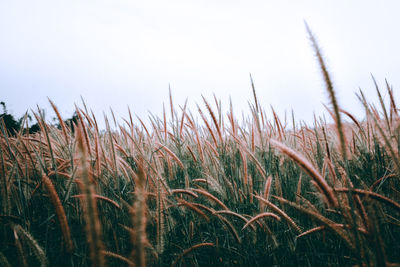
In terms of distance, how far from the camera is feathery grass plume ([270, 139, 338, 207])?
51cm

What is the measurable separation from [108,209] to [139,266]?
3.66ft

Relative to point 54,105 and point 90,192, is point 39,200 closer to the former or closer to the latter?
point 54,105

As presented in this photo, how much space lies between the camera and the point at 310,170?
53 cm

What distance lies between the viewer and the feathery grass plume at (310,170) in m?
0.51

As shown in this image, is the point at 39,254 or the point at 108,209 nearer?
the point at 39,254

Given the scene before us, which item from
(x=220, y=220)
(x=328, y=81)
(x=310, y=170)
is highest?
(x=328, y=81)

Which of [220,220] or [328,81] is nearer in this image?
[328,81]

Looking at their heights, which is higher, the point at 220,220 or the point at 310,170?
the point at 310,170

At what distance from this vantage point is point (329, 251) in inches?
41.4

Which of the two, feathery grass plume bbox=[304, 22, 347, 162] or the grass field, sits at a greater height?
feathery grass plume bbox=[304, 22, 347, 162]

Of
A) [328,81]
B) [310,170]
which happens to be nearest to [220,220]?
[310,170]

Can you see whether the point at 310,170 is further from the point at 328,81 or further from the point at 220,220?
the point at 220,220

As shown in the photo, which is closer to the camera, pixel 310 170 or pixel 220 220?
pixel 310 170

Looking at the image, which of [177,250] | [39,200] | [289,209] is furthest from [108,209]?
[289,209]
